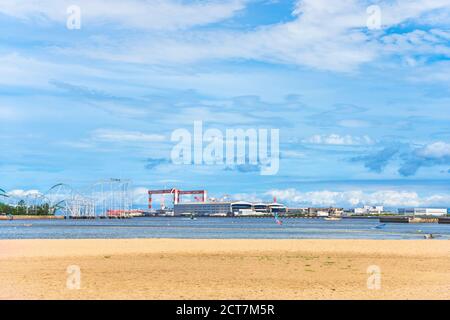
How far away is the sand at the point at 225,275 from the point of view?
69.7 ft

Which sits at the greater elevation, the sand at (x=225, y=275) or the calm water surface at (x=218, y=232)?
the sand at (x=225, y=275)

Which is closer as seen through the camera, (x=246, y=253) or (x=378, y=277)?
(x=378, y=277)

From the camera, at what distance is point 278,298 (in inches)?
791

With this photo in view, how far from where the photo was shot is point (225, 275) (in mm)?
26859

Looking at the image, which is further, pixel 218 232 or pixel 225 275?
pixel 218 232

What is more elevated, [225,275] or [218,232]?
[225,275]

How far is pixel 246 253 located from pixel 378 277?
14598 millimetres

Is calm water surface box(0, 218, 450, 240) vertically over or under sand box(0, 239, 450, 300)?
under

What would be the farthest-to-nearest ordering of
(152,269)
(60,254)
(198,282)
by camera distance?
(60,254)
(152,269)
(198,282)

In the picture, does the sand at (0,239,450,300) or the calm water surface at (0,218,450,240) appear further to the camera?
the calm water surface at (0,218,450,240)

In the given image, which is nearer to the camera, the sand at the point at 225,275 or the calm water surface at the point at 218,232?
the sand at the point at 225,275

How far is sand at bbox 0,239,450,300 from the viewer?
69.7 feet
